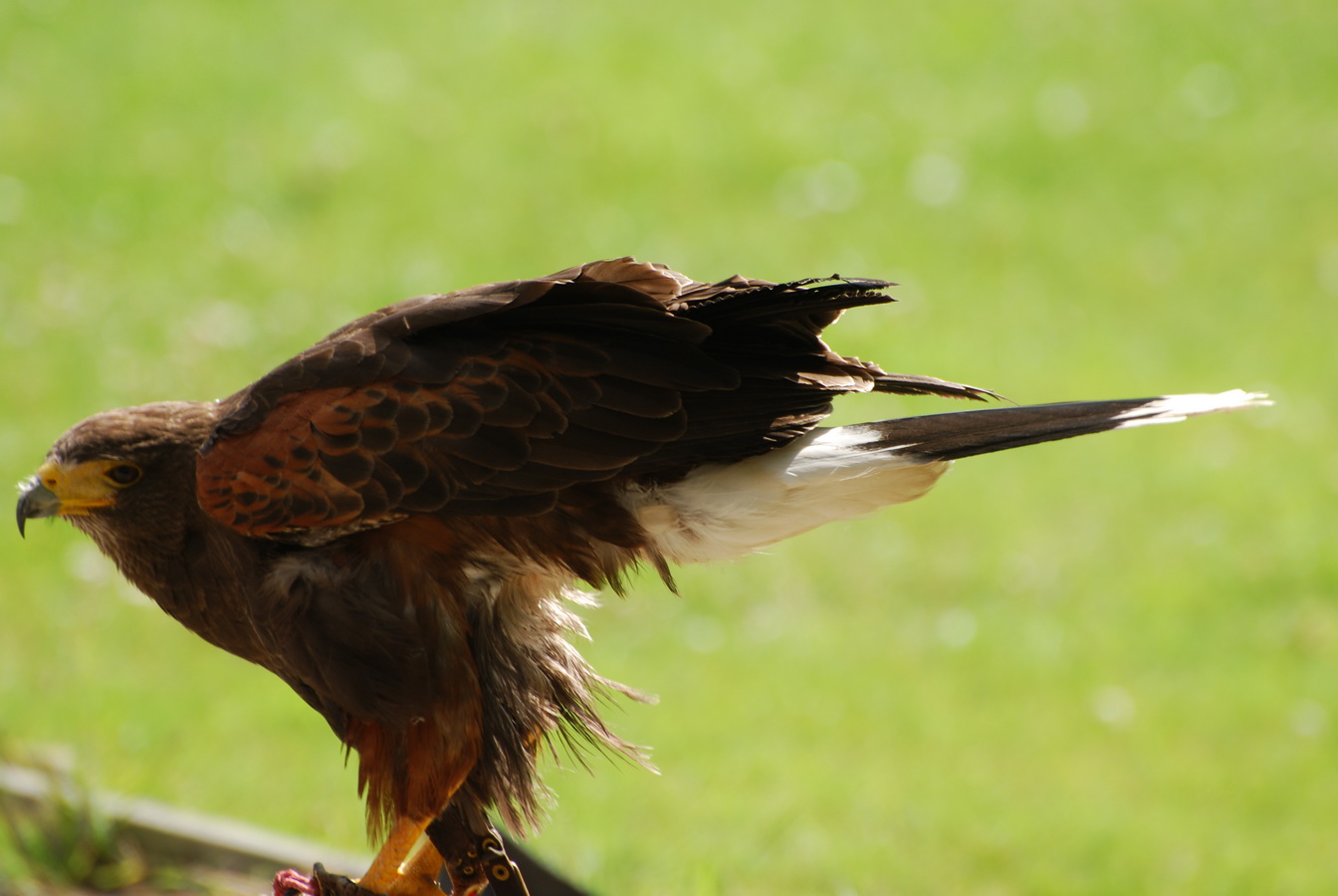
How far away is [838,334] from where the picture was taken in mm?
8352

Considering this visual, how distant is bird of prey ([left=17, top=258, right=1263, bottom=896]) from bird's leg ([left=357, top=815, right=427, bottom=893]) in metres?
0.01

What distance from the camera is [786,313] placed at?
3.12 metres

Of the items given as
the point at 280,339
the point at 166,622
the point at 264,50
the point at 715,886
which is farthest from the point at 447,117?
the point at 715,886

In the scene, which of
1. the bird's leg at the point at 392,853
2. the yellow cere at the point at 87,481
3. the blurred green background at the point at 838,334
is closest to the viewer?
the bird's leg at the point at 392,853

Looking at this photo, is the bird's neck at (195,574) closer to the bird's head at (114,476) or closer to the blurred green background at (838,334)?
the bird's head at (114,476)

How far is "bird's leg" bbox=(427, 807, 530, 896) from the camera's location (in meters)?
3.38

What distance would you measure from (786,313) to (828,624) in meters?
3.96

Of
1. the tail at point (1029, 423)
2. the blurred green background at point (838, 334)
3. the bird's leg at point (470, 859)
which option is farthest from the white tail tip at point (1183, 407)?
the blurred green background at point (838, 334)

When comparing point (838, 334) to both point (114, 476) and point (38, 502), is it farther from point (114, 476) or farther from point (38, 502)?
point (38, 502)

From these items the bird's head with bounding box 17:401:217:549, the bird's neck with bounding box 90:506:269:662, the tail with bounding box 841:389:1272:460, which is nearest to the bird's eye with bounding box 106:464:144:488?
the bird's head with bounding box 17:401:217:549

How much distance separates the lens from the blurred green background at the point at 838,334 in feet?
18.5

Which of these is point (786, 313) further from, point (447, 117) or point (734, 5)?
point (734, 5)

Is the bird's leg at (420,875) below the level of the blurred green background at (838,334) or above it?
below

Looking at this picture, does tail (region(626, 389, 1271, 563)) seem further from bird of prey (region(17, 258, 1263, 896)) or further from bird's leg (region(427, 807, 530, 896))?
bird's leg (region(427, 807, 530, 896))
